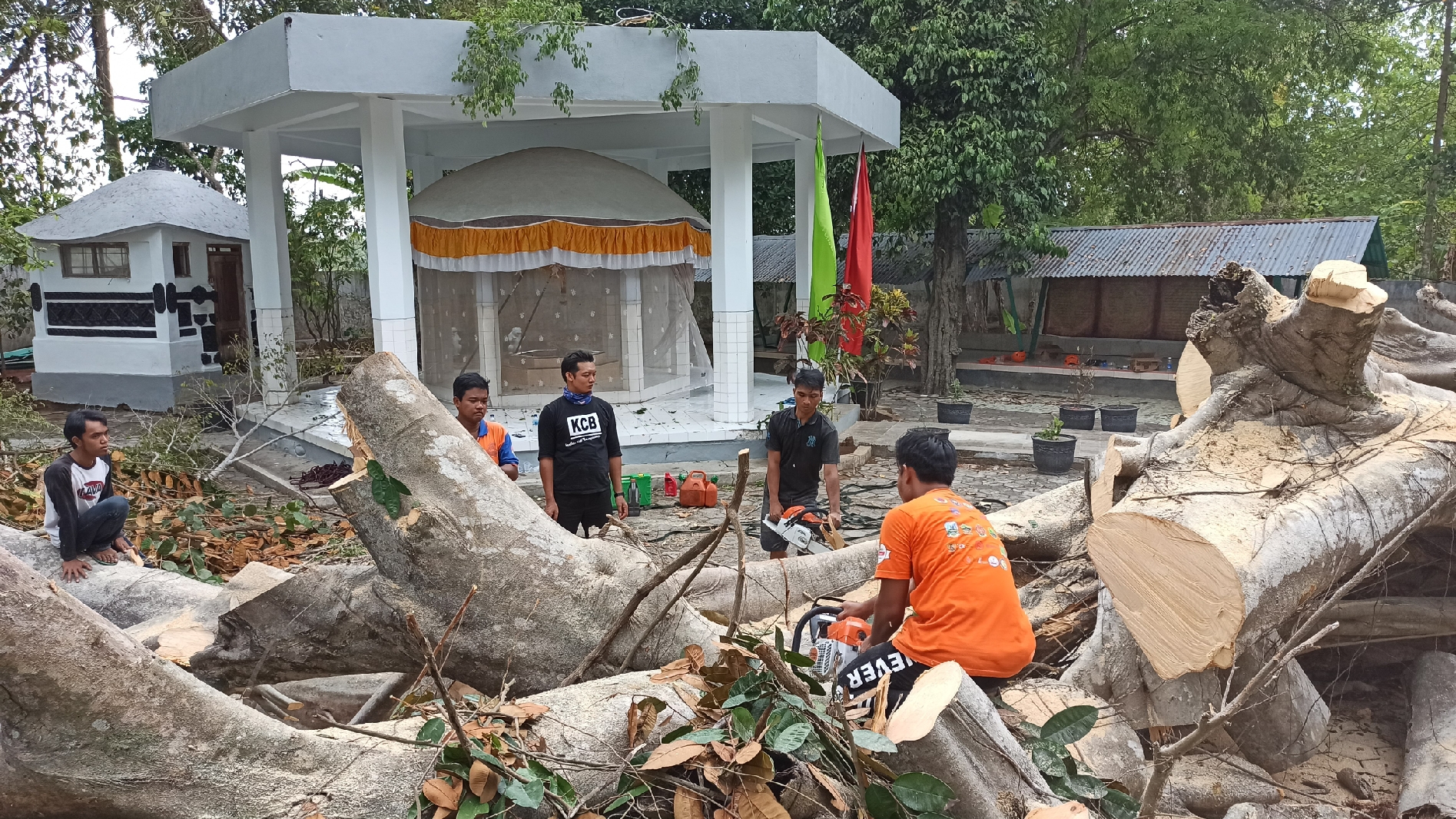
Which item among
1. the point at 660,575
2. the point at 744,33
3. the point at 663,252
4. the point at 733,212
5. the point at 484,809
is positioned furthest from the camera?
the point at 663,252

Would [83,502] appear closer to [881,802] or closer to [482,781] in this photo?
[482,781]

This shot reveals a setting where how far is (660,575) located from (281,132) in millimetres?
A: 11888

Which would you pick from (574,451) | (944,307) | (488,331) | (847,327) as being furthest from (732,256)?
(944,307)

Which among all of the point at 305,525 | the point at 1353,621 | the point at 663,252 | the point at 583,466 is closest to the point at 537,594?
the point at 583,466

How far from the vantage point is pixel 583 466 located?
559 centimetres

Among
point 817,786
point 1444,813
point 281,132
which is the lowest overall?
point 1444,813

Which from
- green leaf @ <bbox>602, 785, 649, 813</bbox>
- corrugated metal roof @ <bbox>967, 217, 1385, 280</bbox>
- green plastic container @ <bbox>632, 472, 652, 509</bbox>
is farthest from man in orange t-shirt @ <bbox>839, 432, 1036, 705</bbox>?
corrugated metal roof @ <bbox>967, 217, 1385, 280</bbox>

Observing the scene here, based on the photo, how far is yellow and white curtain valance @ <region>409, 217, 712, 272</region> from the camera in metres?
11.3

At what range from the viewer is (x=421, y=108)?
34.2ft

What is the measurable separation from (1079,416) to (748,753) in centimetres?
1078

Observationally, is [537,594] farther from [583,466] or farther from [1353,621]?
[1353,621]

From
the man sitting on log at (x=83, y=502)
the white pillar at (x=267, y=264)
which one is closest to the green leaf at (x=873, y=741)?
the man sitting on log at (x=83, y=502)

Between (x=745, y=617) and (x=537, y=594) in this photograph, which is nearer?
(x=537, y=594)

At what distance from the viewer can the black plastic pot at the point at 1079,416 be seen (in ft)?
39.4
